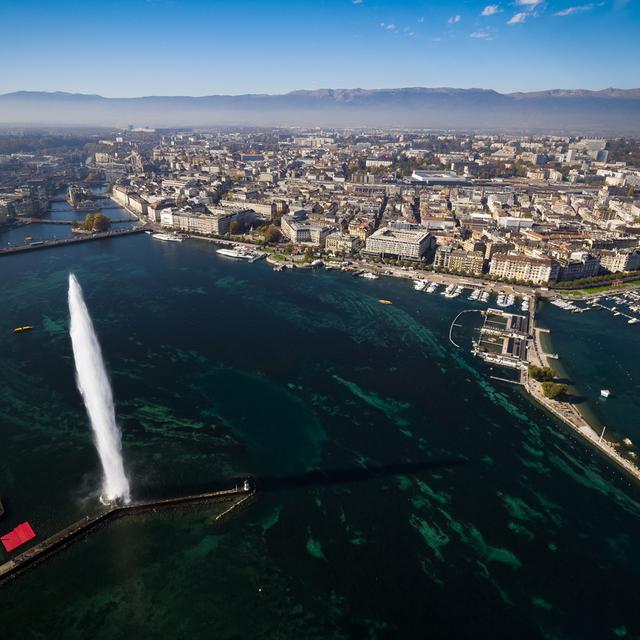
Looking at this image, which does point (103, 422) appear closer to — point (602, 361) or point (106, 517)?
point (106, 517)

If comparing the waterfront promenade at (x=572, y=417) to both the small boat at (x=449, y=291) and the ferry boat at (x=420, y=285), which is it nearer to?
the small boat at (x=449, y=291)

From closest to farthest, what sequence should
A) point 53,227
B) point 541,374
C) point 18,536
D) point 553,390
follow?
point 18,536
point 553,390
point 541,374
point 53,227

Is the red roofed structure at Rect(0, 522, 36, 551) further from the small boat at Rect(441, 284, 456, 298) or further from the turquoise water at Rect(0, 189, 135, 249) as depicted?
the turquoise water at Rect(0, 189, 135, 249)

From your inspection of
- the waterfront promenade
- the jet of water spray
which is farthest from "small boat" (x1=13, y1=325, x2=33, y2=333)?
the waterfront promenade

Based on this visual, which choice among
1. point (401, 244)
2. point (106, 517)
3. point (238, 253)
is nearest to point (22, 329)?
point (106, 517)

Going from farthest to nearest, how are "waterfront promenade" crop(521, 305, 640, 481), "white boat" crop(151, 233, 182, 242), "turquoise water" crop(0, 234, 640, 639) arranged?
"white boat" crop(151, 233, 182, 242), "waterfront promenade" crop(521, 305, 640, 481), "turquoise water" crop(0, 234, 640, 639)

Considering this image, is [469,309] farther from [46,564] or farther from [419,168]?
[419,168]

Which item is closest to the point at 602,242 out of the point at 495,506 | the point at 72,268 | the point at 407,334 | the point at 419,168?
the point at 407,334
